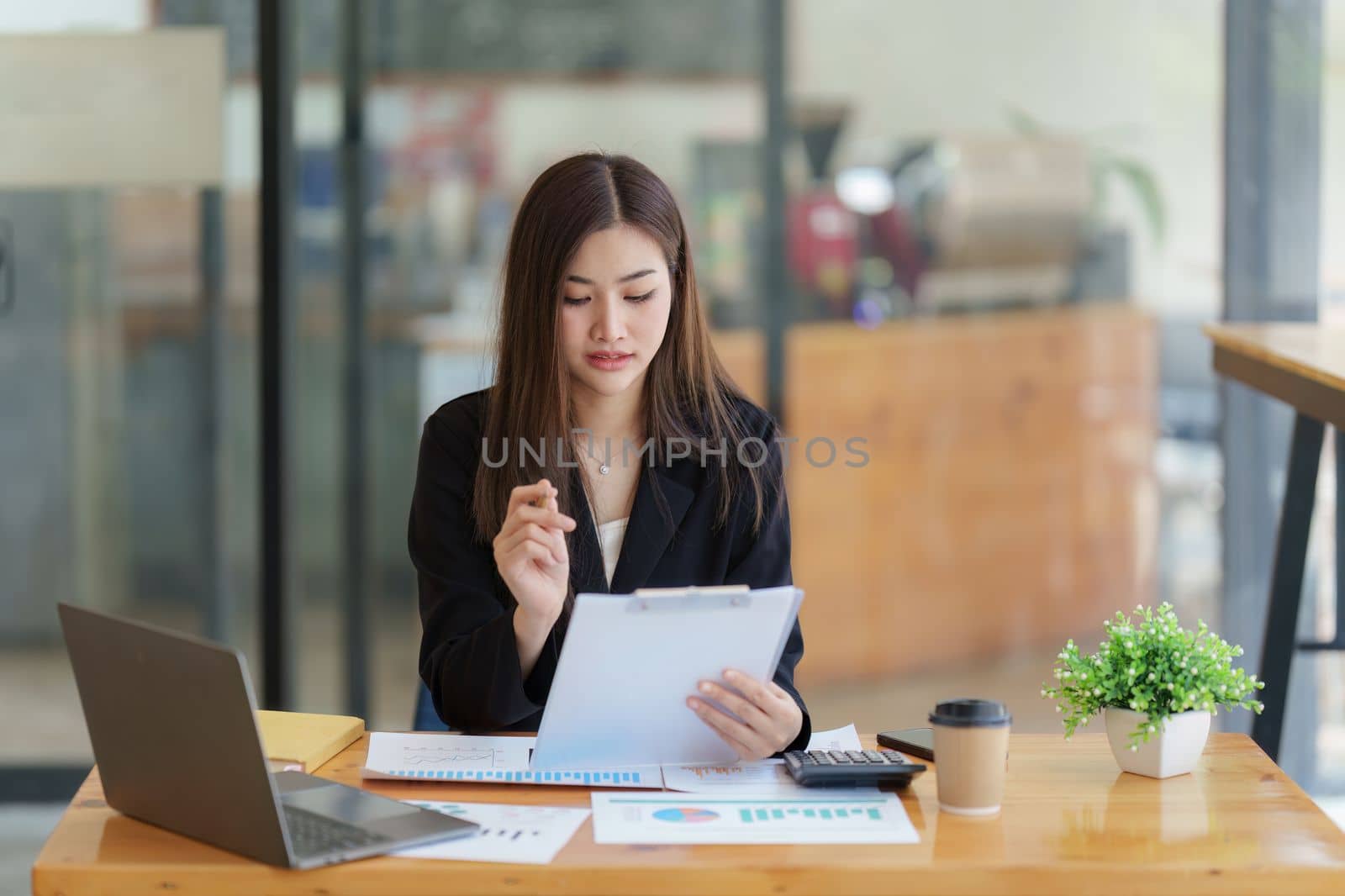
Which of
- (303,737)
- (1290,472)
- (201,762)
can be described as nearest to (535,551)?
(303,737)

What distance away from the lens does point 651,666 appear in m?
1.43

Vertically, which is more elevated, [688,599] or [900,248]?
[900,248]

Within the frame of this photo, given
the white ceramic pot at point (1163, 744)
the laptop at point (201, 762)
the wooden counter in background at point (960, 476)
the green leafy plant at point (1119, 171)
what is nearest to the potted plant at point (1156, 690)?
the white ceramic pot at point (1163, 744)

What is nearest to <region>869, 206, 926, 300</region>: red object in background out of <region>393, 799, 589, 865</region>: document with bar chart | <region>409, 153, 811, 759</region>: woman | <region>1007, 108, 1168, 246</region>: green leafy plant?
<region>1007, 108, 1168, 246</region>: green leafy plant

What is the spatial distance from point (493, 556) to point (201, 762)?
62 centimetres

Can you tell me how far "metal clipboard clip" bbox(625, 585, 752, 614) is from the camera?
138cm

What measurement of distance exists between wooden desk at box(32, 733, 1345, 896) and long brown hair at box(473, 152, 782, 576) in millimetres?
676

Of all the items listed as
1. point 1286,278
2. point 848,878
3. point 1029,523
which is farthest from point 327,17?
point 848,878

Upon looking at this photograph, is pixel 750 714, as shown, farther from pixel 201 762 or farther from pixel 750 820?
pixel 201 762

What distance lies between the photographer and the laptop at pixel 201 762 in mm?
1233

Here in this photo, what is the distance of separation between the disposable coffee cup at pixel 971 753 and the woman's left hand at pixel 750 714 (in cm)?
16

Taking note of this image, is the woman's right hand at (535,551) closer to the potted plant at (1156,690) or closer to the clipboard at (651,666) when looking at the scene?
the clipboard at (651,666)

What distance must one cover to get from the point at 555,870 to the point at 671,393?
88 cm

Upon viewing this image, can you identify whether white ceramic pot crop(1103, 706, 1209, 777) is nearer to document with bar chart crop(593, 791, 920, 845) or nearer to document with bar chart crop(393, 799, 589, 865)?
document with bar chart crop(593, 791, 920, 845)
